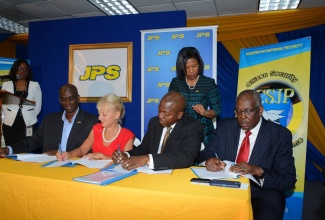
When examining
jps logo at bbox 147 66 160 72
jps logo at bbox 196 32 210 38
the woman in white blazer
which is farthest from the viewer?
jps logo at bbox 147 66 160 72

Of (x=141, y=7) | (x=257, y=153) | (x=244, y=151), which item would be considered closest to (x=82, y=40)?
(x=141, y=7)

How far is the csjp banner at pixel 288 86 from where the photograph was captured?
11.4ft

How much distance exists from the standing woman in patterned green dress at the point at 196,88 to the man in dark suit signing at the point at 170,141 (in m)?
0.77

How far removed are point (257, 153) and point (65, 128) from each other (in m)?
2.10

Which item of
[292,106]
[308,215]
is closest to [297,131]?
[292,106]

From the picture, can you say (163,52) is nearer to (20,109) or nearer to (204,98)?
(204,98)

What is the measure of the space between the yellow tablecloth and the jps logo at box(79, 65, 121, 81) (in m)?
3.35

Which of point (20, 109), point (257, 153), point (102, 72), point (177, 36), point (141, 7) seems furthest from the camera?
point (141, 7)

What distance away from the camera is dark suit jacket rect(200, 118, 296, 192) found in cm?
195

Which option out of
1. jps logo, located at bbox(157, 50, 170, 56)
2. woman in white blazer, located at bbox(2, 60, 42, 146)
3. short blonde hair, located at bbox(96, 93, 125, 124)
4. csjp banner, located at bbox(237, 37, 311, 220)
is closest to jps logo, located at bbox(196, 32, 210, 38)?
jps logo, located at bbox(157, 50, 170, 56)

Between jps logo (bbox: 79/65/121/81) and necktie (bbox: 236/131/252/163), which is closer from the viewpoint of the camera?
necktie (bbox: 236/131/252/163)

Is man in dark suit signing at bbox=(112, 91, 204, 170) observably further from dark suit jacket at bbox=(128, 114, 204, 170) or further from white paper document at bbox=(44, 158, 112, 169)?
white paper document at bbox=(44, 158, 112, 169)

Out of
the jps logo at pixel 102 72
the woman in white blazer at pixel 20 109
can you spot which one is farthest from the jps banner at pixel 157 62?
the woman in white blazer at pixel 20 109

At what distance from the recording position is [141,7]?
576 cm
